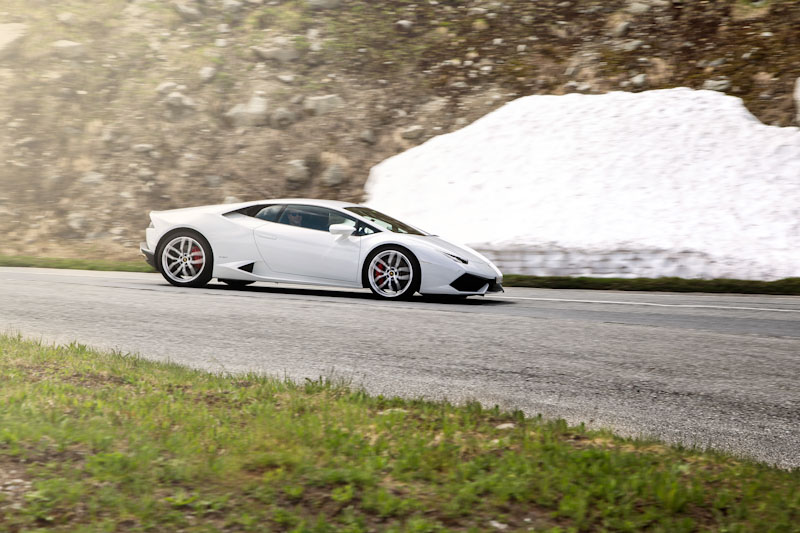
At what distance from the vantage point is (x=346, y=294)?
980 centimetres

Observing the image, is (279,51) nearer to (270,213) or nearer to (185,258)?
(185,258)

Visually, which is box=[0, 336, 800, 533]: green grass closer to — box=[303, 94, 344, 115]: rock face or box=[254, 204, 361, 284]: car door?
box=[254, 204, 361, 284]: car door

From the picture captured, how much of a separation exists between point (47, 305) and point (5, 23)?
1891 cm

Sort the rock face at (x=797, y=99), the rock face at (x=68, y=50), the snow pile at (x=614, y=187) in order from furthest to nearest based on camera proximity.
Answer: the rock face at (x=68, y=50) < the rock face at (x=797, y=99) < the snow pile at (x=614, y=187)

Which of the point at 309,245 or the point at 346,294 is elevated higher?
the point at 309,245

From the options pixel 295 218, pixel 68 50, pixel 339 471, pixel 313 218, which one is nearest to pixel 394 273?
pixel 313 218

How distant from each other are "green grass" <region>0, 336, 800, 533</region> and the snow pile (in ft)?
29.8

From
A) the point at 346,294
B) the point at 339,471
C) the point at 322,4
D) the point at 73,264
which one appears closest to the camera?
the point at 339,471

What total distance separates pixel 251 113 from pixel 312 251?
11841mm

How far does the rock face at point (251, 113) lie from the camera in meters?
20.1

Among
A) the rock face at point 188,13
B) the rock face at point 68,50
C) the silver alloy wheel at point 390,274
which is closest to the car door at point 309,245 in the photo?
the silver alloy wheel at point 390,274

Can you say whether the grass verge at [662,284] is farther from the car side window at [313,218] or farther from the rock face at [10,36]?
the rock face at [10,36]

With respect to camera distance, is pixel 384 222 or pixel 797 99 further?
pixel 797 99

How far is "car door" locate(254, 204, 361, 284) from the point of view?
922 centimetres
